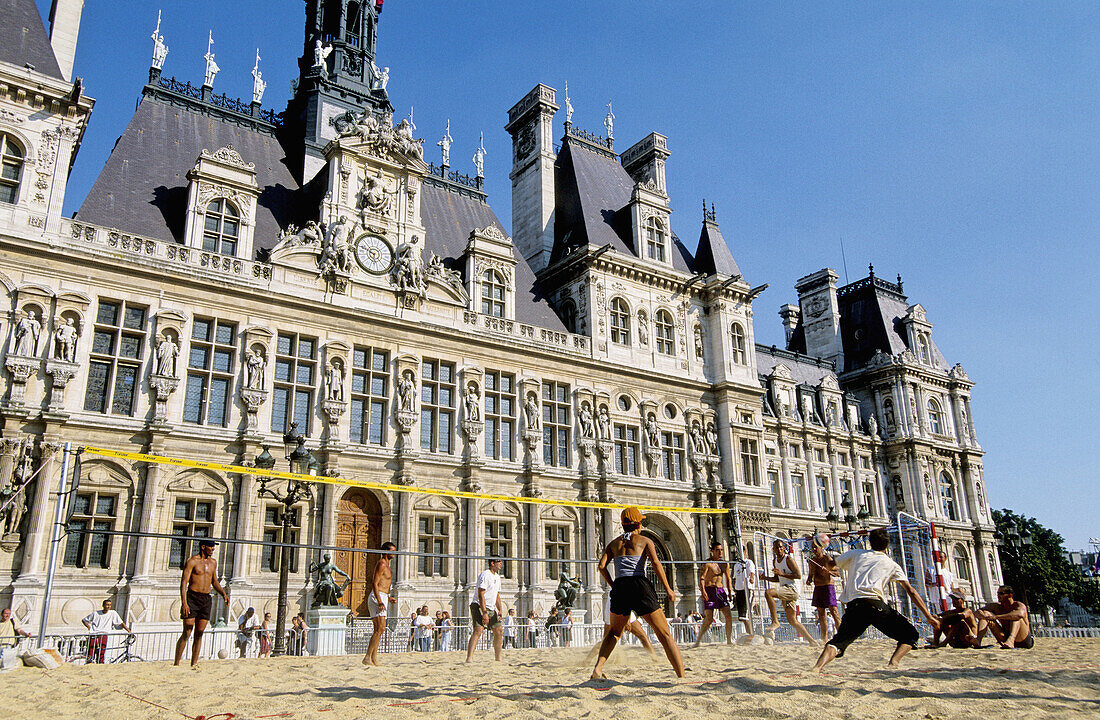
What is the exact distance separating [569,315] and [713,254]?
26.2ft

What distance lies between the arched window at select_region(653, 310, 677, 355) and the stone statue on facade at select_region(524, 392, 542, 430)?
23.4ft

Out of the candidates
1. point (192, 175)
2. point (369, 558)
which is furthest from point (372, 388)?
point (192, 175)

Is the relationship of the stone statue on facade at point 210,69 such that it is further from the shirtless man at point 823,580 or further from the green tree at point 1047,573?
the green tree at point 1047,573

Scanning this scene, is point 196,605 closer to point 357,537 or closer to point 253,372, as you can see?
point 253,372

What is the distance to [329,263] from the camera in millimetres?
25578

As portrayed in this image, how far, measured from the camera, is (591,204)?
36.3 m

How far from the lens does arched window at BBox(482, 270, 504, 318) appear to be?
97.6ft

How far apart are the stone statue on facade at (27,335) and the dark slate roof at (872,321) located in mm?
44852

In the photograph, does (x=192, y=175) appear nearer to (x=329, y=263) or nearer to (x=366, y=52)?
(x=329, y=263)

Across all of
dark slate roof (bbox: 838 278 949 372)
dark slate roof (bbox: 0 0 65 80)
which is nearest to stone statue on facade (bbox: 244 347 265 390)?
dark slate roof (bbox: 0 0 65 80)

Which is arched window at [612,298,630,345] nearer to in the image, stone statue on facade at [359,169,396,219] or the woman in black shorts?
stone statue on facade at [359,169,396,219]

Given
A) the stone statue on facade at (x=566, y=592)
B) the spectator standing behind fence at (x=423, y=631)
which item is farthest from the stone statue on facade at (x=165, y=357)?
the stone statue on facade at (x=566, y=592)

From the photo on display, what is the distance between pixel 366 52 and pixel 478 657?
2596 centimetres

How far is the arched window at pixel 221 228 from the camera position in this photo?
24.5 meters
